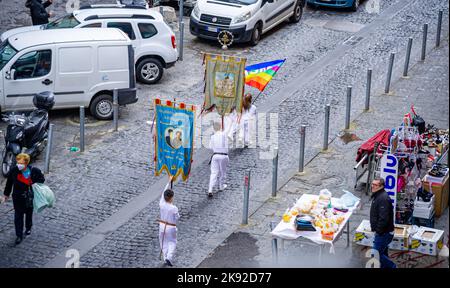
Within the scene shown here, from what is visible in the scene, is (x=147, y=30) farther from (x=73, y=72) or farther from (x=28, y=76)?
(x=28, y=76)

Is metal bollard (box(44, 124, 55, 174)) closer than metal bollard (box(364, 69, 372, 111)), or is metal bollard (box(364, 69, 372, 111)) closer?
metal bollard (box(44, 124, 55, 174))

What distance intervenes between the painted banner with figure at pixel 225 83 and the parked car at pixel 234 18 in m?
5.51

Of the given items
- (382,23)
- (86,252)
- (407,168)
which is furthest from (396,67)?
(86,252)

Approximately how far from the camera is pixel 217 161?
58.4 feet

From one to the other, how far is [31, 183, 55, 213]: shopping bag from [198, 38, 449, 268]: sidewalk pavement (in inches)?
109

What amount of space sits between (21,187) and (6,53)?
19.8 ft

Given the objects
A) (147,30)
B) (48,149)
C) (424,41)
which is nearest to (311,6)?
(424,41)

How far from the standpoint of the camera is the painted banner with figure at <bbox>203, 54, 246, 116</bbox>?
2019 cm

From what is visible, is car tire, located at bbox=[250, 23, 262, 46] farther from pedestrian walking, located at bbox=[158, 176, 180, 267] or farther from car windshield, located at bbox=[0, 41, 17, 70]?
pedestrian walking, located at bbox=[158, 176, 180, 267]

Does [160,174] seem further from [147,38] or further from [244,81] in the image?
[147,38]

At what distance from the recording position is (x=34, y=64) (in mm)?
20688

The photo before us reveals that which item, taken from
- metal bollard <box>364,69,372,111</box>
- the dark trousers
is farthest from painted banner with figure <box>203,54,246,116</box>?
the dark trousers

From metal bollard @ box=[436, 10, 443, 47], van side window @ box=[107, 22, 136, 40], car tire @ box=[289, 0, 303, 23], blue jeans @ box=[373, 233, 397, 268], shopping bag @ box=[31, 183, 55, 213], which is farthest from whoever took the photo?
car tire @ box=[289, 0, 303, 23]

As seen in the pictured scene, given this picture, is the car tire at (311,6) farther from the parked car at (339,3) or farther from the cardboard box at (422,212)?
the cardboard box at (422,212)
